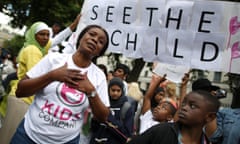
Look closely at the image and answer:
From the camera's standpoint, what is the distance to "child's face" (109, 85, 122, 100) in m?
5.34

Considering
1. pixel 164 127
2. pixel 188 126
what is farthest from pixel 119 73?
pixel 164 127

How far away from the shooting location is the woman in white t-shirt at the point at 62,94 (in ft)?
9.50

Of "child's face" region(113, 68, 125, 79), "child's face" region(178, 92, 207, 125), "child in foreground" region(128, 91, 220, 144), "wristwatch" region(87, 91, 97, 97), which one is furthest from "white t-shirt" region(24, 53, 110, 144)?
"child's face" region(113, 68, 125, 79)

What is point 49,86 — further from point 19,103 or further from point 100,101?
point 19,103

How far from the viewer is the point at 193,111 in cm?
287

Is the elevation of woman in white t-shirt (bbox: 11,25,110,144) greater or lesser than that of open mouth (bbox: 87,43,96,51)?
lesser

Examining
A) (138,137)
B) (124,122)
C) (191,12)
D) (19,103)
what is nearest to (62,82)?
(138,137)

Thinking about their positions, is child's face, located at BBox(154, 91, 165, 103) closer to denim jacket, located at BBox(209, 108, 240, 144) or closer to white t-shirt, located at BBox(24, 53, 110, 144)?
denim jacket, located at BBox(209, 108, 240, 144)

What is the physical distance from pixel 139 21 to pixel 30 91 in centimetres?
204

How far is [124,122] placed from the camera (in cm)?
505

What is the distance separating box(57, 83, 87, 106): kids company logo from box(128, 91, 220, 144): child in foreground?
19.4 inches

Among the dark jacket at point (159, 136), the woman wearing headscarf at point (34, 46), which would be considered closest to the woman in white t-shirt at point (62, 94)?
the dark jacket at point (159, 136)

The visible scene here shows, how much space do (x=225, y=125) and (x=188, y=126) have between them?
2.25 feet

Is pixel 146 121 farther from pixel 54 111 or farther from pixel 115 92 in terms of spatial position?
pixel 54 111
